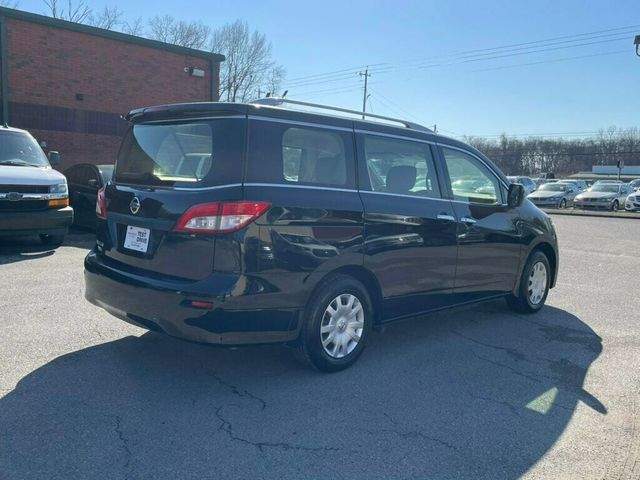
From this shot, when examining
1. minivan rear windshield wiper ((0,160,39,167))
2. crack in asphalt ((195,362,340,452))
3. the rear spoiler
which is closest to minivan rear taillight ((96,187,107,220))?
the rear spoiler

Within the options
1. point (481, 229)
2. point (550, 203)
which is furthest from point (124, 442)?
point (550, 203)

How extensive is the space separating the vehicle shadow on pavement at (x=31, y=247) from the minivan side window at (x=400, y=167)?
593cm

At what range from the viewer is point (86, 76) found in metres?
16.2

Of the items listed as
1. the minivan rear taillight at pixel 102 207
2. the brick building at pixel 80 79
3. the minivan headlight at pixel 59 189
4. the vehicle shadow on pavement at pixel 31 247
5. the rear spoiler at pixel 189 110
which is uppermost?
the brick building at pixel 80 79

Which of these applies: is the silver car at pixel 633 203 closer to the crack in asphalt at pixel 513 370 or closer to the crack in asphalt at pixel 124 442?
the crack in asphalt at pixel 513 370

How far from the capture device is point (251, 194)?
3.59m

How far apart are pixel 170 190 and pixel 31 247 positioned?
6.79 metres

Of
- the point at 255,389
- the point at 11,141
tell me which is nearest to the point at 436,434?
the point at 255,389

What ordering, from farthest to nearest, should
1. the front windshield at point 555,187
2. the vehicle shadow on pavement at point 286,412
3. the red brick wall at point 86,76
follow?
the front windshield at point 555,187 → the red brick wall at point 86,76 → the vehicle shadow on pavement at point 286,412

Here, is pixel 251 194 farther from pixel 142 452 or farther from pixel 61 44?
pixel 61 44

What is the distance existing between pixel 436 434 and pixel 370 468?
0.59m

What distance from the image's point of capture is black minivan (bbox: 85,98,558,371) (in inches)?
141

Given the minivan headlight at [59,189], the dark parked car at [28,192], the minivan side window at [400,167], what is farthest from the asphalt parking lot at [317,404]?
the minivan headlight at [59,189]

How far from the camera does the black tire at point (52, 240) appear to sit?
9359 mm
